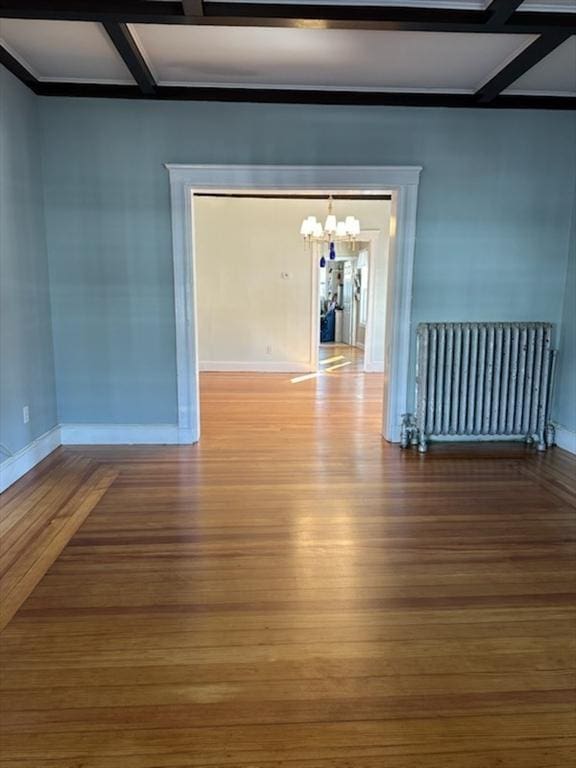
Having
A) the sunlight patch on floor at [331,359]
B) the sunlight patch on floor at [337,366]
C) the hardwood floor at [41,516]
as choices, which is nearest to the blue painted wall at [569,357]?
the hardwood floor at [41,516]

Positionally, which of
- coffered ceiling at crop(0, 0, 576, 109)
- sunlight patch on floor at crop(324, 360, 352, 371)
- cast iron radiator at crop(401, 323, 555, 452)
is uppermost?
coffered ceiling at crop(0, 0, 576, 109)

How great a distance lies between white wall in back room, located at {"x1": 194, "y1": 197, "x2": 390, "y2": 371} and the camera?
7.72 metres

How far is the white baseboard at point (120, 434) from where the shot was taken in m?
4.22

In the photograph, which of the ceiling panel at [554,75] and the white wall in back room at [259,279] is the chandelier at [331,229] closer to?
the white wall in back room at [259,279]

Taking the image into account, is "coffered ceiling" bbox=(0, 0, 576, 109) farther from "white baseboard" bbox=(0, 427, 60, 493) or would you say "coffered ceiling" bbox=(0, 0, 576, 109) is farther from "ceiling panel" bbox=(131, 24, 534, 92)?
"white baseboard" bbox=(0, 427, 60, 493)

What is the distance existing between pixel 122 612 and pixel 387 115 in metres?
3.80

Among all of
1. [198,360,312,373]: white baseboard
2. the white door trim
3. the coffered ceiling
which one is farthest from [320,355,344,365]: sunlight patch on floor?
the coffered ceiling

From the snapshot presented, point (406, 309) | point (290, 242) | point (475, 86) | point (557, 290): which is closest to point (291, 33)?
point (475, 86)

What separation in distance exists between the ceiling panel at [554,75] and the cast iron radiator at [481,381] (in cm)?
174

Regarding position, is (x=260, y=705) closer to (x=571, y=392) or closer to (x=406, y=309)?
(x=406, y=309)

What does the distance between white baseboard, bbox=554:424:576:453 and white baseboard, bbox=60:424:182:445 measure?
324 cm

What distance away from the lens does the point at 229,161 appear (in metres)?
3.86

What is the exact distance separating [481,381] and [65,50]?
12.4 ft

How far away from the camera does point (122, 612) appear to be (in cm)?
207
